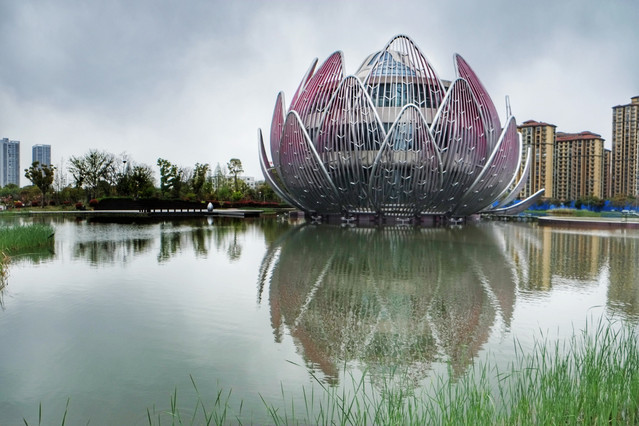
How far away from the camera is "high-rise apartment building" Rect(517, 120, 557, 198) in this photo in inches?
2279

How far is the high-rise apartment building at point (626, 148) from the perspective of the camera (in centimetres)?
5275

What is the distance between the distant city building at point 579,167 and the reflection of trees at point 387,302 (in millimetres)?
56087

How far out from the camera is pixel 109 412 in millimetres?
3523

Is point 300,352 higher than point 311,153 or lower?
lower

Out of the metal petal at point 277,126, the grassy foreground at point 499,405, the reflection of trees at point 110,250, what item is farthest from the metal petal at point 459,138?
the grassy foreground at point 499,405

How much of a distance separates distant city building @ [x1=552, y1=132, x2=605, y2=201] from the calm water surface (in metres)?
55.7

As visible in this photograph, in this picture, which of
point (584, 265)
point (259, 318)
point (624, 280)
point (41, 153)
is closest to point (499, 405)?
point (259, 318)

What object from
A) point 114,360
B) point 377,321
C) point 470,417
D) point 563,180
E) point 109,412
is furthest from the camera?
point 563,180

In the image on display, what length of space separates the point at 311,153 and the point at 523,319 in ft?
56.6

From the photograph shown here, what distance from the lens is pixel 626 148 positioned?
55688 mm

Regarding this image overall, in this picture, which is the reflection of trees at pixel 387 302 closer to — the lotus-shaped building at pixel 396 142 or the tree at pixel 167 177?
the lotus-shaped building at pixel 396 142

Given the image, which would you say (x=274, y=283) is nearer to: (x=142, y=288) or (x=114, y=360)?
(x=142, y=288)

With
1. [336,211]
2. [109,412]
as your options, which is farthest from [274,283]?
[336,211]

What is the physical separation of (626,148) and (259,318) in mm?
60597
